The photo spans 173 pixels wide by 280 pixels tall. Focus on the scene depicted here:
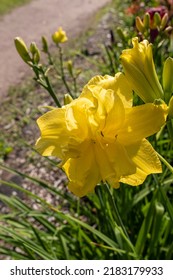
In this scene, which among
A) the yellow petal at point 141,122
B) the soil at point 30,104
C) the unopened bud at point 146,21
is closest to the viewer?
the yellow petal at point 141,122

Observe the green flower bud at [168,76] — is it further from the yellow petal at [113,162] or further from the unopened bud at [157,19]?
the unopened bud at [157,19]

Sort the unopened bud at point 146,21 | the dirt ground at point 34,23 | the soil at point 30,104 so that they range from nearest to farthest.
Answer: the unopened bud at point 146,21 < the soil at point 30,104 < the dirt ground at point 34,23

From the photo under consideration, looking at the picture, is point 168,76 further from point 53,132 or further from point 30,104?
point 30,104

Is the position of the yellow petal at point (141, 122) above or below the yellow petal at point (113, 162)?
above

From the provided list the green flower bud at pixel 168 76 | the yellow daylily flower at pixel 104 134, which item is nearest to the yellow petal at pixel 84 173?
the yellow daylily flower at pixel 104 134

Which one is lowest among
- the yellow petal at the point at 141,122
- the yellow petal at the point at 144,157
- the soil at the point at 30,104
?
the soil at the point at 30,104

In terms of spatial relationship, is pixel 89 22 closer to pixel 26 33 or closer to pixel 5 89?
pixel 26 33

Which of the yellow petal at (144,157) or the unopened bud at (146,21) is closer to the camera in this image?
the yellow petal at (144,157)
